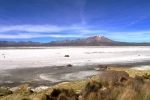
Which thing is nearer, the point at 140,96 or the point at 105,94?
the point at 140,96

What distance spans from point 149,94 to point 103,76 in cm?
561

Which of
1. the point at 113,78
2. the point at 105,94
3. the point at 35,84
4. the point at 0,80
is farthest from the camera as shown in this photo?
the point at 0,80

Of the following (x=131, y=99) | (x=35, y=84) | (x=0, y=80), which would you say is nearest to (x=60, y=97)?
(x=131, y=99)

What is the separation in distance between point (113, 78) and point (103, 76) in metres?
0.60

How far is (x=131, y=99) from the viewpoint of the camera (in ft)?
21.3

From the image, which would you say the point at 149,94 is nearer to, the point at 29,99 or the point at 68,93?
the point at 68,93

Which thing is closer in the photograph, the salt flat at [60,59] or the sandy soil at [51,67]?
the sandy soil at [51,67]

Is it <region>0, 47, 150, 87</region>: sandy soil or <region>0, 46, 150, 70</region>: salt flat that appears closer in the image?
<region>0, 47, 150, 87</region>: sandy soil

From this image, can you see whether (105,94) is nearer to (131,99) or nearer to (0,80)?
(131,99)

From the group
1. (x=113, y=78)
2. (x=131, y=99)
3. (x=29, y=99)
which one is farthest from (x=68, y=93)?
(x=113, y=78)

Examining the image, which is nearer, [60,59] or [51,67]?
[51,67]

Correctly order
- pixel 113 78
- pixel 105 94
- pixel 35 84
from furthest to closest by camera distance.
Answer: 1. pixel 35 84
2. pixel 113 78
3. pixel 105 94

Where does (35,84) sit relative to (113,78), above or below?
below

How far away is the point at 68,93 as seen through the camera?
8.34m
